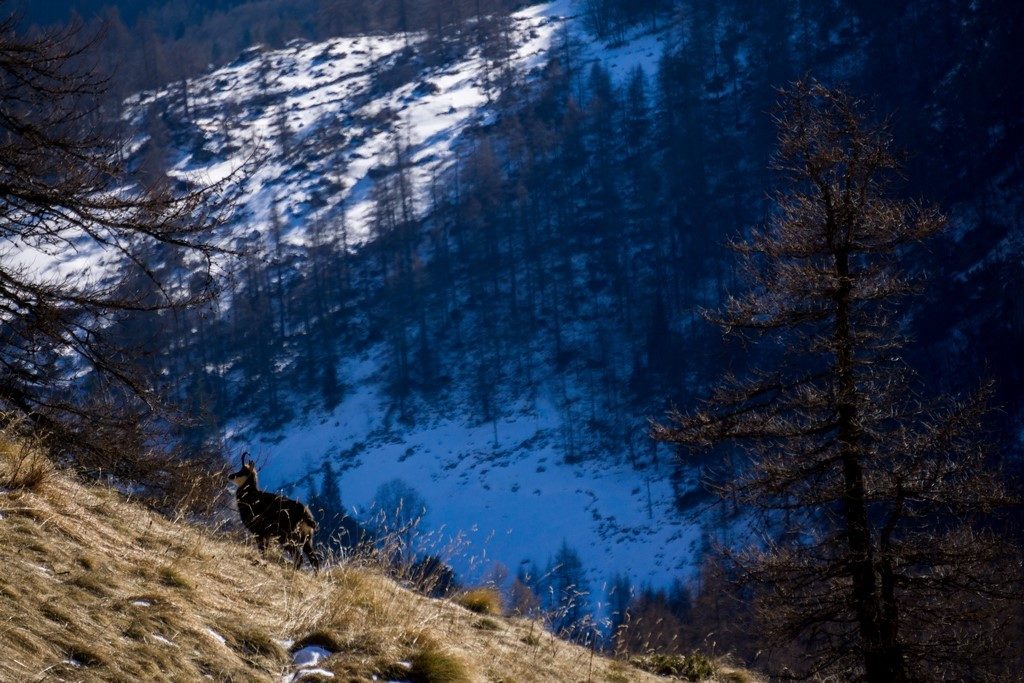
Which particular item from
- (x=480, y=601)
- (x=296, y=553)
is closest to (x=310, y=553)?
(x=296, y=553)

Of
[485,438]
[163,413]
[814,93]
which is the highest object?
[814,93]

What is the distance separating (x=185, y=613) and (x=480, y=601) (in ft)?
11.9

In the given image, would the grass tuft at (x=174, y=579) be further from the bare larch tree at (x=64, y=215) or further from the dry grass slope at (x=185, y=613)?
the bare larch tree at (x=64, y=215)

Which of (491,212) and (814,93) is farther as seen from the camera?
(491,212)

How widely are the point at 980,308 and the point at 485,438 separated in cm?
3475

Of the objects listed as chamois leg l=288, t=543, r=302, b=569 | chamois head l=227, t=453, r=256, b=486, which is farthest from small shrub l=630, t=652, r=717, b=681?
chamois head l=227, t=453, r=256, b=486

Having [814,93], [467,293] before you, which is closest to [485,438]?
[467,293]

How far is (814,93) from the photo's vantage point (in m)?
10.6

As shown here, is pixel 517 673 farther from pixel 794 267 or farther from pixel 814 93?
pixel 814 93

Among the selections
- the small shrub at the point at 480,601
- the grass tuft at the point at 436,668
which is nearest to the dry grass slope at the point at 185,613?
the grass tuft at the point at 436,668

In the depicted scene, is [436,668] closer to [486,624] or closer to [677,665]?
[486,624]

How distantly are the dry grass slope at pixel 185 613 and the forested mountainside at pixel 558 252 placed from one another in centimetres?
4499

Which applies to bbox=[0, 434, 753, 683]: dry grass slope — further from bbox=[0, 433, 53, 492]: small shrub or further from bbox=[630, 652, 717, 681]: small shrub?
bbox=[630, 652, 717, 681]: small shrub

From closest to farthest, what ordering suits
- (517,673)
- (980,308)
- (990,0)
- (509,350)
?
(517,673) < (980,308) < (509,350) < (990,0)
